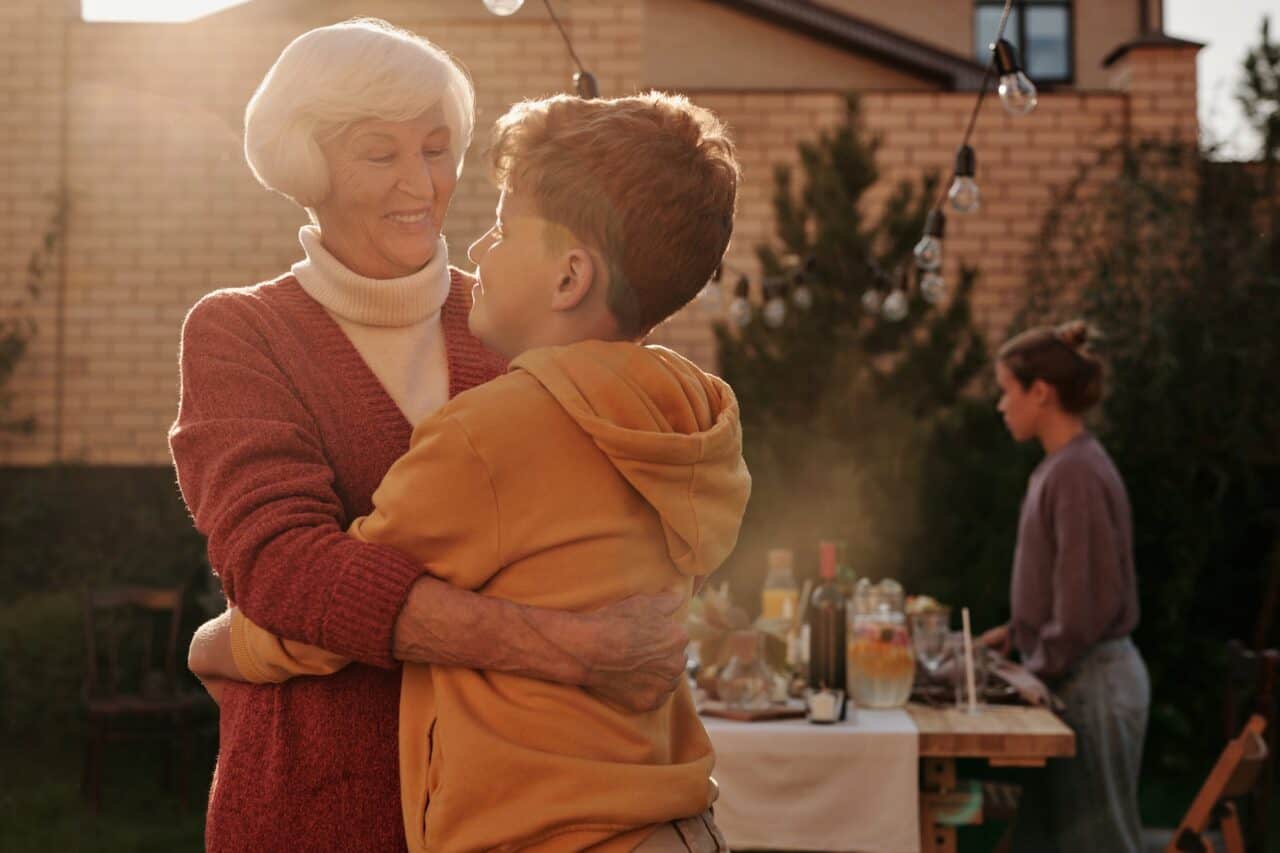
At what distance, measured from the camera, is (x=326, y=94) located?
5.43ft

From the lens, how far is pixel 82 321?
301 inches

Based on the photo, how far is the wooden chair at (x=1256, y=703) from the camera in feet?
12.8

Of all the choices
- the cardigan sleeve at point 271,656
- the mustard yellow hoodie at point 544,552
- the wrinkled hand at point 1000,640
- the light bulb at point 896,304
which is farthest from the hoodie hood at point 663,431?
the light bulb at point 896,304

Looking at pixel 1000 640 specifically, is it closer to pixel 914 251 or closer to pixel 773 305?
pixel 914 251

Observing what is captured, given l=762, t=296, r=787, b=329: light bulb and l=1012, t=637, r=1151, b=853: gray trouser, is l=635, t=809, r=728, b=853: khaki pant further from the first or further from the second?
l=762, t=296, r=787, b=329: light bulb

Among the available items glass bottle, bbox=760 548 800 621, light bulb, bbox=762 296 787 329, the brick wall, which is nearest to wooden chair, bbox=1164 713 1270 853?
glass bottle, bbox=760 548 800 621

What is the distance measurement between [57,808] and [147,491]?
1743mm

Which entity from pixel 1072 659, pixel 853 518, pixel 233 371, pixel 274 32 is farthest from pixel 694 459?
pixel 274 32

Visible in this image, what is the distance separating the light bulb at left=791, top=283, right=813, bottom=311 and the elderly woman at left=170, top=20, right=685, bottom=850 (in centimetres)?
474

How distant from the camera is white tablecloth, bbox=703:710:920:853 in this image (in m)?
3.82

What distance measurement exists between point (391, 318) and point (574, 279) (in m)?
0.34

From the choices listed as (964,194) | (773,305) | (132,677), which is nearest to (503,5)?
(964,194)

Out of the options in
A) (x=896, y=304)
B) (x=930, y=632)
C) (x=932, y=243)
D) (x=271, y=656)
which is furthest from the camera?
(x=896, y=304)

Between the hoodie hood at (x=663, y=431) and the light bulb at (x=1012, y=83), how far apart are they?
2.72 meters
